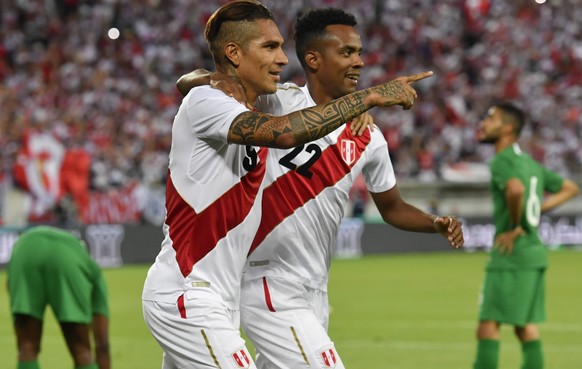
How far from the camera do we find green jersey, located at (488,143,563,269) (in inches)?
321

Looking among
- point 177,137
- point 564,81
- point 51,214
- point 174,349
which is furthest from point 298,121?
point 564,81

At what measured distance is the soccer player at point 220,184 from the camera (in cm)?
409

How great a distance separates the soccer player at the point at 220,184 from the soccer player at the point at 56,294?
2331 mm

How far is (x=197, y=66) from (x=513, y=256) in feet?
64.9

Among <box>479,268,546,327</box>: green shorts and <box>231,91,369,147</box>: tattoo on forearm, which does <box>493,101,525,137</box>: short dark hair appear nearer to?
<box>479,268,546,327</box>: green shorts

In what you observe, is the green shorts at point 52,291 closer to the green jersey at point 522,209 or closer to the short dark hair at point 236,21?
the short dark hair at point 236,21

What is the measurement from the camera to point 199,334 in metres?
4.16

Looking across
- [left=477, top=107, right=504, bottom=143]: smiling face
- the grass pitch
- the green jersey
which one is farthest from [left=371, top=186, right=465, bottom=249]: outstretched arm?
the grass pitch

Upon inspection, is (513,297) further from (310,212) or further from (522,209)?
(310,212)

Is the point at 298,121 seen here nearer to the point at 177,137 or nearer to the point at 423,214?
the point at 177,137

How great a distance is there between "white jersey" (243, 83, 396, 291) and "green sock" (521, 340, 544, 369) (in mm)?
3177

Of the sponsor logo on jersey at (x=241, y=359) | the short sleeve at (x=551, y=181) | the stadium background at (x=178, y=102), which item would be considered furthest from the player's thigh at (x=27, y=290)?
the stadium background at (x=178, y=102)

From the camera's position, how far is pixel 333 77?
17.8 feet

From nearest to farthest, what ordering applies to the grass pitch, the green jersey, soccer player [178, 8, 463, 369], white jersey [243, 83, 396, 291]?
1. soccer player [178, 8, 463, 369]
2. white jersey [243, 83, 396, 291]
3. the green jersey
4. the grass pitch
